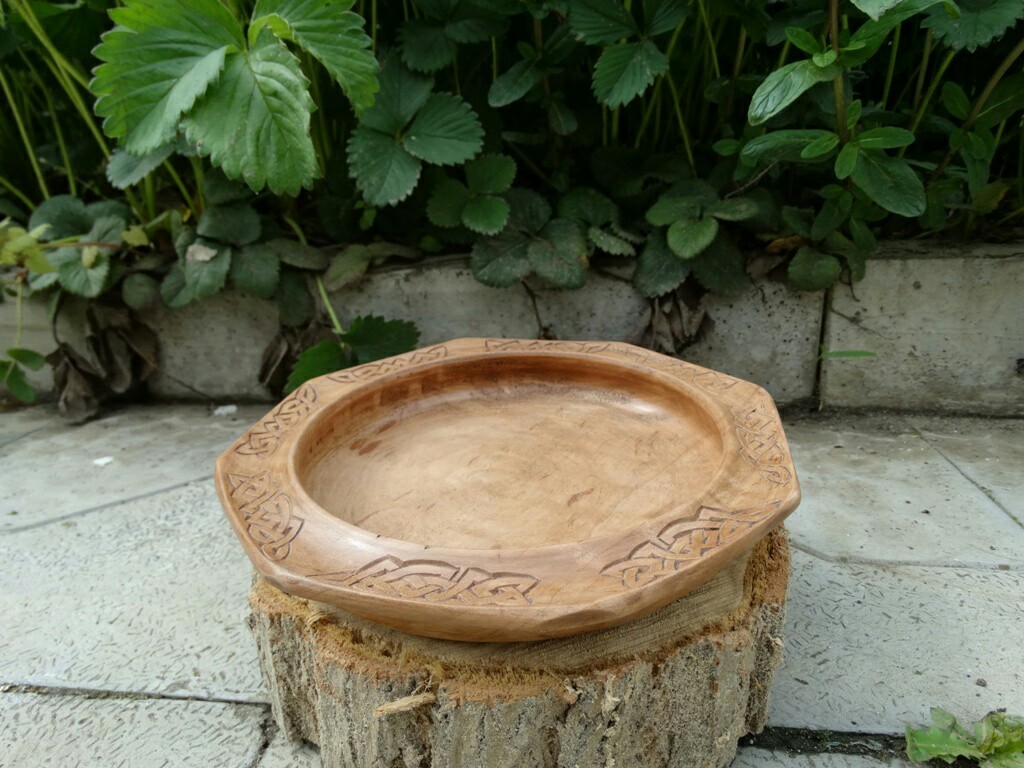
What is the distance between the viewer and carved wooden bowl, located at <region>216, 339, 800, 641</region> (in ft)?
2.32

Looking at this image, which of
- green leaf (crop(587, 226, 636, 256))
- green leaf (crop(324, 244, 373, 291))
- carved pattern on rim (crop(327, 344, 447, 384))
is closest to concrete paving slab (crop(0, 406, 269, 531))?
green leaf (crop(324, 244, 373, 291))

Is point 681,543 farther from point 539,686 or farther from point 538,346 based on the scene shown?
point 538,346

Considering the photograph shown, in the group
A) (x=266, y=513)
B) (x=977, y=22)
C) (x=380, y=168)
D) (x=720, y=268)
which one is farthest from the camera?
(x=720, y=268)

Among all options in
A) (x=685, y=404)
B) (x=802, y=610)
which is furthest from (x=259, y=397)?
(x=802, y=610)

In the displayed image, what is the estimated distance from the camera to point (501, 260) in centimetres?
187

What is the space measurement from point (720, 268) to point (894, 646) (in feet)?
3.30

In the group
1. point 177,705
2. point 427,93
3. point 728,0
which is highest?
point 728,0

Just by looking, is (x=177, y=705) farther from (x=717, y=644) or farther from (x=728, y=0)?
(x=728, y=0)

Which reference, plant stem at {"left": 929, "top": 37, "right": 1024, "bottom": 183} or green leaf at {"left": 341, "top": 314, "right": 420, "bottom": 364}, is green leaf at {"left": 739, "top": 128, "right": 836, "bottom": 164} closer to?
plant stem at {"left": 929, "top": 37, "right": 1024, "bottom": 183}

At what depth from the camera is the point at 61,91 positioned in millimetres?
2217

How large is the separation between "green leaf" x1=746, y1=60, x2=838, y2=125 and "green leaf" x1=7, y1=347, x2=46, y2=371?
1968 mm

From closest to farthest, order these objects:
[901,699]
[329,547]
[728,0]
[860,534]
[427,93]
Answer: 1. [329,547]
2. [901,699]
3. [860,534]
4. [728,0]
5. [427,93]

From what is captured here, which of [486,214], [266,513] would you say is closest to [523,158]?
[486,214]

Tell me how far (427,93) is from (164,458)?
3.84ft
